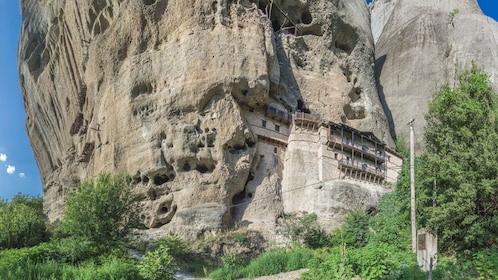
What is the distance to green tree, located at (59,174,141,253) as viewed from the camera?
19953mm

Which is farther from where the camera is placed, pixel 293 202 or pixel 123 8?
pixel 123 8

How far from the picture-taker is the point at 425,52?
1807 inches

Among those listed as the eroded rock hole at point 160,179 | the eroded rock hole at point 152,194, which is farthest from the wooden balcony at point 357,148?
the eroded rock hole at point 152,194

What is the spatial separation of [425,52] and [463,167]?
31570 millimetres

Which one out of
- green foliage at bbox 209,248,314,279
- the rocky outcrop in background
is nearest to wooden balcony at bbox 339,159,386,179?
the rocky outcrop in background

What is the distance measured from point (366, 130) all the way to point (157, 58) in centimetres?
1638

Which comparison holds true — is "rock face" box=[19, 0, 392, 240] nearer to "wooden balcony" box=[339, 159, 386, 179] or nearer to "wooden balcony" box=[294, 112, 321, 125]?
"wooden balcony" box=[294, 112, 321, 125]

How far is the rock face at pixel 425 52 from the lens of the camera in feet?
139

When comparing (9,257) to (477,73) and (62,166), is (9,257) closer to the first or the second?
(477,73)

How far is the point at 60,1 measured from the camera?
3875 centimetres

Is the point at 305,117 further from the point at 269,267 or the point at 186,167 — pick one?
the point at 269,267

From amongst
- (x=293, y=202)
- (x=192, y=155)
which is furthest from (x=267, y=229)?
(x=192, y=155)

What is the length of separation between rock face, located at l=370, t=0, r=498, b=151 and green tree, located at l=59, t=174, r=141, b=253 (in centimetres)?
2546

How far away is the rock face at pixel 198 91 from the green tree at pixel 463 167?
12.4 meters
